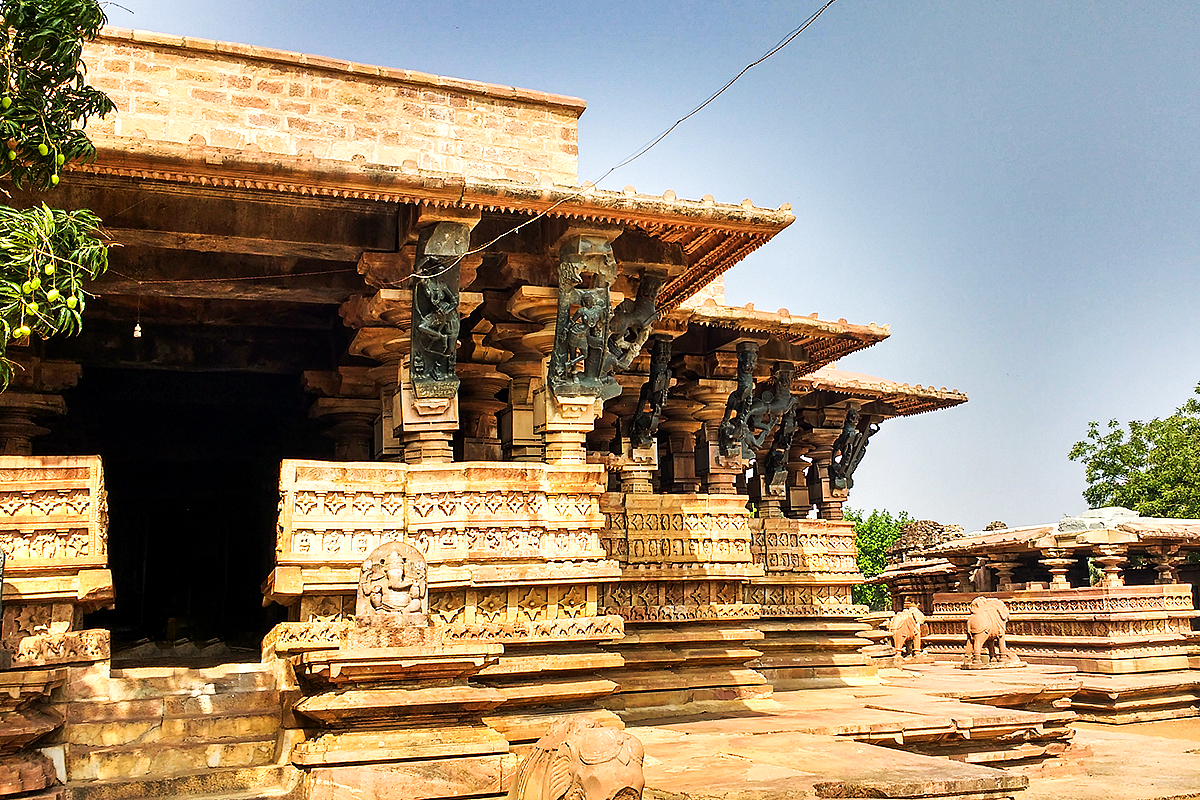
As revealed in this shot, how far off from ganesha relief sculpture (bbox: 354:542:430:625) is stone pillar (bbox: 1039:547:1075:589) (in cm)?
1446

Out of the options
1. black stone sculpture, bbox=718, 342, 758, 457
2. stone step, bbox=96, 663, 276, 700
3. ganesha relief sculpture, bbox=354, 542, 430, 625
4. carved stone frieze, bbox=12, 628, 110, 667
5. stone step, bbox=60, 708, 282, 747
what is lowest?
stone step, bbox=60, 708, 282, 747

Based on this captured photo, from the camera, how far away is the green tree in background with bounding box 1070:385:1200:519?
29.8 metres

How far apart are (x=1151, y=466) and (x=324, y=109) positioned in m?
28.6

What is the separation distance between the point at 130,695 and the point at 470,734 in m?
2.23

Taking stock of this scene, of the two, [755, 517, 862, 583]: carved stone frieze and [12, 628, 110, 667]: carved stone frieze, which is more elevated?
[755, 517, 862, 583]: carved stone frieze

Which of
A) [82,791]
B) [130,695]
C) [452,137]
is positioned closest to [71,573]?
[130,695]

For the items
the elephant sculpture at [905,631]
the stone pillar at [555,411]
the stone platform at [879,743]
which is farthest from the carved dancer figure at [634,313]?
the elephant sculpture at [905,631]

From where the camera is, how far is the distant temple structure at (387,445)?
6648 mm

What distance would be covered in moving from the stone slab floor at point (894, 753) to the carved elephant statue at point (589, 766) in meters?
1.20

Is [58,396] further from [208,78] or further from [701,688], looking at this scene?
[701,688]

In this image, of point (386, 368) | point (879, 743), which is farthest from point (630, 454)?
point (879, 743)

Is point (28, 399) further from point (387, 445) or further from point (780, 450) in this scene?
point (780, 450)

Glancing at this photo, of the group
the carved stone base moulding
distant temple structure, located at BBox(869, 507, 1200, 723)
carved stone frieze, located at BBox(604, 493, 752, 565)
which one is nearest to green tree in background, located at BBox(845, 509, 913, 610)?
distant temple structure, located at BBox(869, 507, 1200, 723)

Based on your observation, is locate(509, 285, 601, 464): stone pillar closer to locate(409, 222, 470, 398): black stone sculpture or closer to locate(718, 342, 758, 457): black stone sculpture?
locate(409, 222, 470, 398): black stone sculpture
